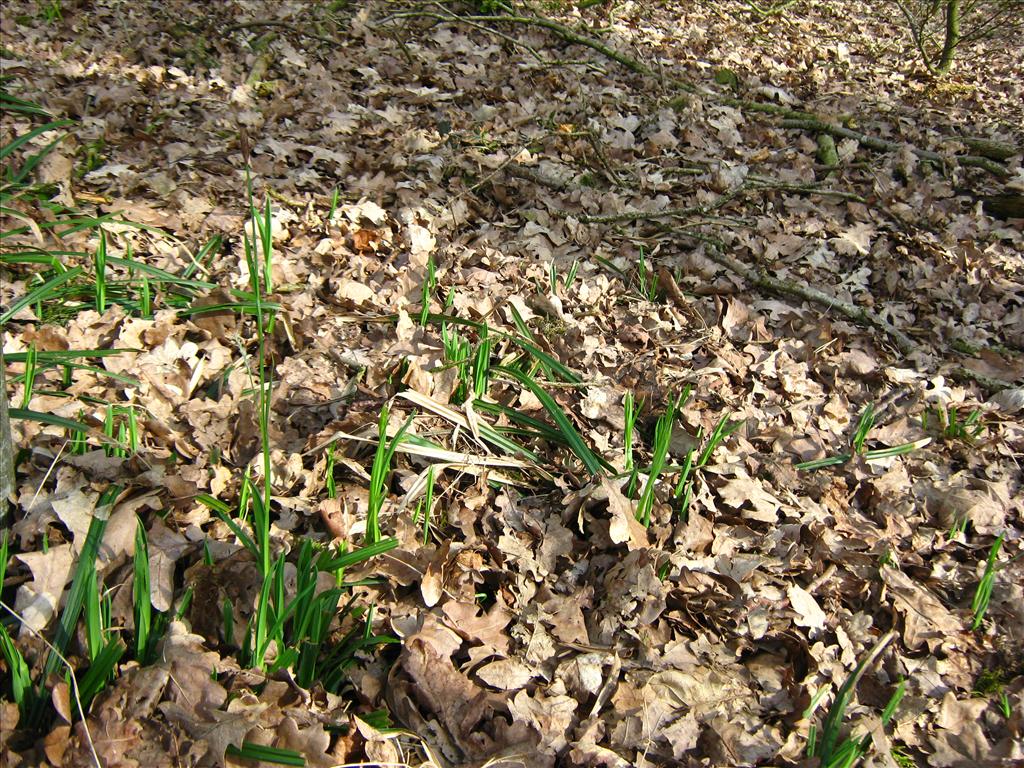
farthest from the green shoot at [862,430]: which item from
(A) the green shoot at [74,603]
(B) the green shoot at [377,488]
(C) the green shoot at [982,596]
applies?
(A) the green shoot at [74,603]

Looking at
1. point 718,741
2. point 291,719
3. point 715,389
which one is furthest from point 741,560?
point 291,719

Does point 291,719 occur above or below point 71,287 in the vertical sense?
below

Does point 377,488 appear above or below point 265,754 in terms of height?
above

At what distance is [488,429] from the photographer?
2391mm

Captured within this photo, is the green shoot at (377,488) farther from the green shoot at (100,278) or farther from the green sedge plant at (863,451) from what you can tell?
the green sedge plant at (863,451)

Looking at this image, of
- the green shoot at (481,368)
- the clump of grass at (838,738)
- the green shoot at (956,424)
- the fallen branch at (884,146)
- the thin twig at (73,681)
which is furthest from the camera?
the fallen branch at (884,146)

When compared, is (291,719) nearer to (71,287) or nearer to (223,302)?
(223,302)

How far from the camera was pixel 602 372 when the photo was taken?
9.29 feet

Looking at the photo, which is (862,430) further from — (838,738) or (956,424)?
(838,738)

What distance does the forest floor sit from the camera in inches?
66.7

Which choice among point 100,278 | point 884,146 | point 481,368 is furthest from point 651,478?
point 884,146

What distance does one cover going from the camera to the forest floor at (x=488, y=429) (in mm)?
1694

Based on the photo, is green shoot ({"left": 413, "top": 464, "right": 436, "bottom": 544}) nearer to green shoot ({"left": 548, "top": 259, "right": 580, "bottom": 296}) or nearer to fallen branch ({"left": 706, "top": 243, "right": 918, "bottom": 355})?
green shoot ({"left": 548, "top": 259, "right": 580, "bottom": 296})

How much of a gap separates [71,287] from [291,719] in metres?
2.01
